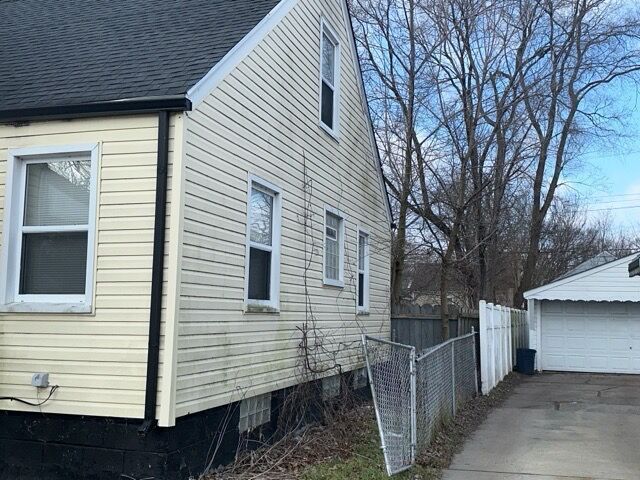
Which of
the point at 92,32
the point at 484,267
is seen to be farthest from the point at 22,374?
the point at 484,267

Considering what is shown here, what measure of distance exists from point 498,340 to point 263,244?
32.8 feet

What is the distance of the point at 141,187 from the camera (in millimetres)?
6391

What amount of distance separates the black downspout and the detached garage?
53.1ft

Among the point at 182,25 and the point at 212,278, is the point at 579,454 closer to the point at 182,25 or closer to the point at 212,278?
the point at 212,278

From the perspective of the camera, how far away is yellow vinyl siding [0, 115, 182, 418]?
6207 millimetres

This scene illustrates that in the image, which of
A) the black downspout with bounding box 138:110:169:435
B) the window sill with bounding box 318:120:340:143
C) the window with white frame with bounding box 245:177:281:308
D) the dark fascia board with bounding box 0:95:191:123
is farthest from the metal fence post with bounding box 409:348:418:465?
the window sill with bounding box 318:120:340:143

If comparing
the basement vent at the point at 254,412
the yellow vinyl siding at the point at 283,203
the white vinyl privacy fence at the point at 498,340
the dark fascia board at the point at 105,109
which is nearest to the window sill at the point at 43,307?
the yellow vinyl siding at the point at 283,203

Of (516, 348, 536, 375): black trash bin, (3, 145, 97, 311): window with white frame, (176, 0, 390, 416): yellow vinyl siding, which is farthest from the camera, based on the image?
(516, 348, 536, 375): black trash bin

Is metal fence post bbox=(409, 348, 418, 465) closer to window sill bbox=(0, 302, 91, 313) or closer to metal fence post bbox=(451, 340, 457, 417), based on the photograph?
metal fence post bbox=(451, 340, 457, 417)

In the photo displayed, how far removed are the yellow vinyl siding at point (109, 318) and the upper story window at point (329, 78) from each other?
4.97 meters

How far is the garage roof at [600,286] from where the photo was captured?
19.5 meters

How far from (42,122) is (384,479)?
4997 mm

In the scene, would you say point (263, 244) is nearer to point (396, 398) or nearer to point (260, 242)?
point (260, 242)

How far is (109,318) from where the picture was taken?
6297mm
